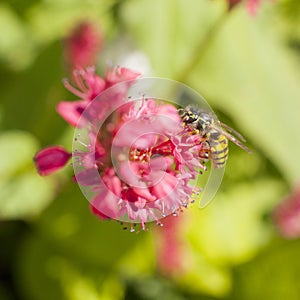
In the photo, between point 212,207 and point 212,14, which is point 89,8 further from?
point 212,207

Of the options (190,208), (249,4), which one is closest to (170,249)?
(190,208)

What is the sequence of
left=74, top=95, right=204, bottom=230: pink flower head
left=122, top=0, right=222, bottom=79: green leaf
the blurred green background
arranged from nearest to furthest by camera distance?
left=74, top=95, right=204, bottom=230: pink flower head
left=122, top=0, right=222, bottom=79: green leaf
the blurred green background

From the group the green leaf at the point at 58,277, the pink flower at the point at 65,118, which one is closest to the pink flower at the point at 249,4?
the pink flower at the point at 65,118

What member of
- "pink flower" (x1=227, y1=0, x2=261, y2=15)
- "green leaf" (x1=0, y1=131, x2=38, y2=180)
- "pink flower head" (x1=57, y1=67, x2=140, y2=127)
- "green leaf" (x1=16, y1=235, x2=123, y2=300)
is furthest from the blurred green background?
"pink flower head" (x1=57, y1=67, x2=140, y2=127)

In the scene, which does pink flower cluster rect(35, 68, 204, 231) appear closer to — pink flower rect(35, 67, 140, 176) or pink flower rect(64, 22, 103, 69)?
pink flower rect(35, 67, 140, 176)

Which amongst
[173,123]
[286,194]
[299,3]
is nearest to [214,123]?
[173,123]

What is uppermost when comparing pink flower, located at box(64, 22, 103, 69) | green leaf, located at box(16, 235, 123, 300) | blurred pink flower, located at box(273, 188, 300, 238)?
pink flower, located at box(64, 22, 103, 69)

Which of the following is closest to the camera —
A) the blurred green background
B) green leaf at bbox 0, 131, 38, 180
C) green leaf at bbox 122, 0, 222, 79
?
green leaf at bbox 0, 131, 38, 180

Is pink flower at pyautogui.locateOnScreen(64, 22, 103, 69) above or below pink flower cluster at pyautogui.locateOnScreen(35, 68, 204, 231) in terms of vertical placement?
below

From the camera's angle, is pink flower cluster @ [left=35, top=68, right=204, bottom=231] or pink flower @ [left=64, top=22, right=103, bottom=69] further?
pink flower @ [left=64, top=22, right=103, bottom=69]
